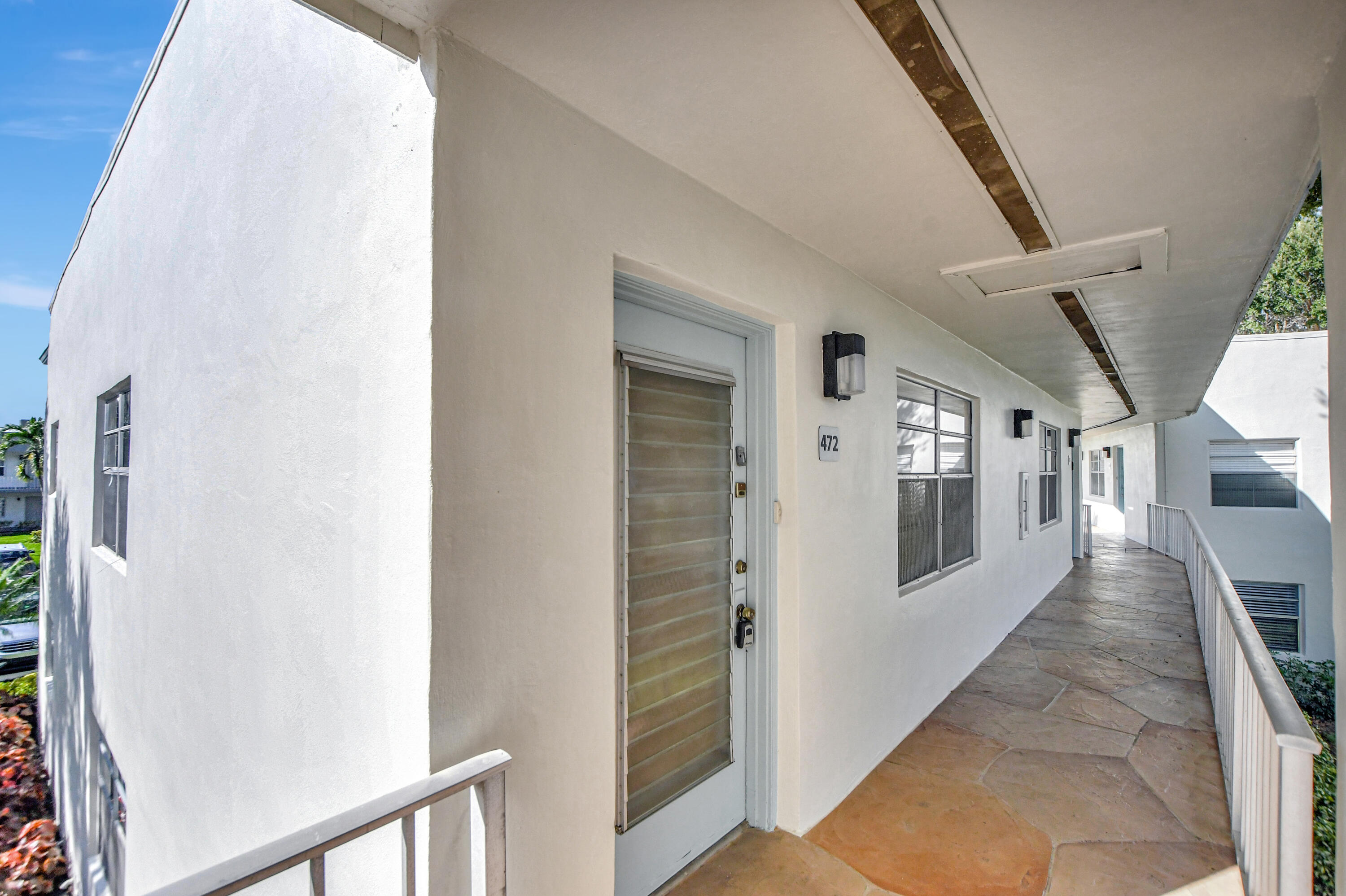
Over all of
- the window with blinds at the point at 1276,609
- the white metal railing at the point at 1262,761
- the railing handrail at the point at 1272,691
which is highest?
the railing handrail at the point at 1272,691

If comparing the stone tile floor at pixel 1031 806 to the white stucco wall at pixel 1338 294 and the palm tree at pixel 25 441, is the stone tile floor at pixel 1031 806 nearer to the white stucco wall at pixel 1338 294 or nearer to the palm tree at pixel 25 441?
the white stucco wall at pixel 1338 294

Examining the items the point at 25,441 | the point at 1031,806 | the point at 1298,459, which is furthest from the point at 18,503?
the point at 1298,459

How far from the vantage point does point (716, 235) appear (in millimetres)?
2094

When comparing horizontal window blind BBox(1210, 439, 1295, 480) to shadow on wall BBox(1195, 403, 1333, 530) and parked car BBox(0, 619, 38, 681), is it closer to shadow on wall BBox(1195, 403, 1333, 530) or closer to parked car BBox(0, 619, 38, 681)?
shadow on wall BBox(1195, 403, 1333, 530)

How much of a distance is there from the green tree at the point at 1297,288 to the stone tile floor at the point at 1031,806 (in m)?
17.7

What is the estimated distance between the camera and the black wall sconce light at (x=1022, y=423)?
5777 millimetres

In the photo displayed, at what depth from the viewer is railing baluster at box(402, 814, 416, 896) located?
1.09 m

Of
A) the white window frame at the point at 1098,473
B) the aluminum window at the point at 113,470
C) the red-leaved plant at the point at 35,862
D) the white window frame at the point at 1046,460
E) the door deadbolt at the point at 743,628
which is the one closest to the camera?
the door deadbolt at the point at 743,628

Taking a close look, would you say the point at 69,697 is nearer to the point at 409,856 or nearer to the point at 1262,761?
the point at 409,856

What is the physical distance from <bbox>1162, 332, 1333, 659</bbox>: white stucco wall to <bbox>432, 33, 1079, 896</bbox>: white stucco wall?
11.3m

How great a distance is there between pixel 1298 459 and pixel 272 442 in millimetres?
13760

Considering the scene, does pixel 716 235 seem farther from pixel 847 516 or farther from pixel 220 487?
pixel 220 487

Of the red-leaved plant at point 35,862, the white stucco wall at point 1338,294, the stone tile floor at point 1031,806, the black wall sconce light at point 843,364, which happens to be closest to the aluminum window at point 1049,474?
the stone tile floor at point 1031,806

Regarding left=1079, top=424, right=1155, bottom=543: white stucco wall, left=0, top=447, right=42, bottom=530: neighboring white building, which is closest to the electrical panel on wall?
left=1079, top=424, right=1155, bottom=543: white stucco wall
